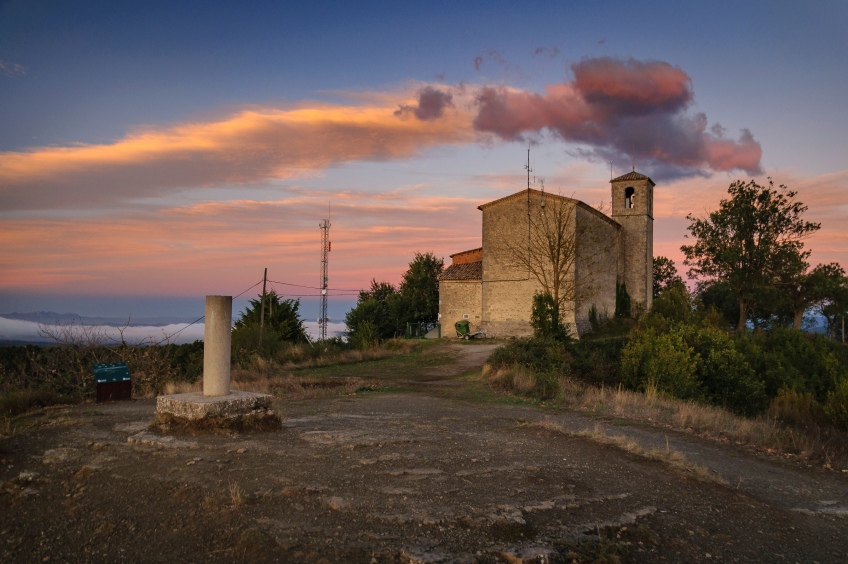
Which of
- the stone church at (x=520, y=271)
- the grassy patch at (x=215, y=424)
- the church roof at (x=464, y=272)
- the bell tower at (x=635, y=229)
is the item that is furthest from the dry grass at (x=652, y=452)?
the bell tower at (x=635, y=229)

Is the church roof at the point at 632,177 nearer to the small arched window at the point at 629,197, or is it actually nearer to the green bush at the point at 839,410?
the small arched window at the point at 629,197

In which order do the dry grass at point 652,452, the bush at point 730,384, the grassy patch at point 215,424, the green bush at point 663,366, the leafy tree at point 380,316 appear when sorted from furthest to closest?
the leafy tree at point 380,316
the bush at point 730,384
the green bush at point 663,366
the grassy patch at point 215,424
the dry grass at point 652,452

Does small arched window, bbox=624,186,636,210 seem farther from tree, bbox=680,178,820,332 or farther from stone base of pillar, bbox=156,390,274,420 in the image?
stone base of pillar, bbox=156,390,274,420

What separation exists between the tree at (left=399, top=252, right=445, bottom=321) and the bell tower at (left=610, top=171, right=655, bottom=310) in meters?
15.4

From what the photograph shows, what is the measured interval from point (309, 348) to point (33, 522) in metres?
22.6

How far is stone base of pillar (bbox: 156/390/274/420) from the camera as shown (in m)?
8.19

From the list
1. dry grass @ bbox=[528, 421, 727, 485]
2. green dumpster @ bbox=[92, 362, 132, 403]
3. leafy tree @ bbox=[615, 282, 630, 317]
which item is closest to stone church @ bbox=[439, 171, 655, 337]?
leafy tree @ bbox=[615, 282, 630, 317]

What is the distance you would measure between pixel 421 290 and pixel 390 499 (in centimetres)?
4520

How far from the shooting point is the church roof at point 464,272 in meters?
38.4

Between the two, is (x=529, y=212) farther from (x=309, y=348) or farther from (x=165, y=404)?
(x=165, y=404)

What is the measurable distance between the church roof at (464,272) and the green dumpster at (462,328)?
9.94 ft

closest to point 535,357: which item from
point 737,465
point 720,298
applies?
point 737,465

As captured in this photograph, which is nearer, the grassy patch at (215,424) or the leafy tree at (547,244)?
the grassy patch at (215,424)

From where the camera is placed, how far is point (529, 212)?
36.7 m
